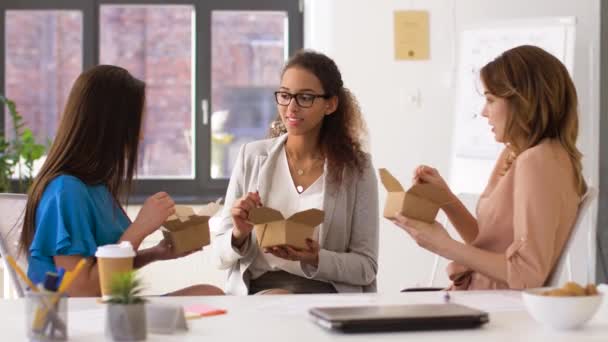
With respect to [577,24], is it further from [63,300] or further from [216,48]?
[63,300]

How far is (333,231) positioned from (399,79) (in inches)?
73.5

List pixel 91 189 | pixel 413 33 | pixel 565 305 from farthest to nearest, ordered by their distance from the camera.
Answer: pixel 413 33, pixel 91 189, pixel 565 305

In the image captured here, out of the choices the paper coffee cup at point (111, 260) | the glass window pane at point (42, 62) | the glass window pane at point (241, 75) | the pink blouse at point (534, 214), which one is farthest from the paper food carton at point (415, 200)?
the glass window pane at point (42, 62)

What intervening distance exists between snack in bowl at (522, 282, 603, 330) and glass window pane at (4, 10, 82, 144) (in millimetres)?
3593

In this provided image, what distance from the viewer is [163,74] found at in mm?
4773

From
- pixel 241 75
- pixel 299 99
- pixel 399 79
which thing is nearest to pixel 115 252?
pixel 299 99

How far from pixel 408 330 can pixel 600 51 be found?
295cm

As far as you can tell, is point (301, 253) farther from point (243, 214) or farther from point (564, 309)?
point (564, 309)

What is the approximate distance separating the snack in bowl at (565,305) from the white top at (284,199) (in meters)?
1.04

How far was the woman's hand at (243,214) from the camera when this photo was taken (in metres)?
2.39

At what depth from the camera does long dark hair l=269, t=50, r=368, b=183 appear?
2701 mm

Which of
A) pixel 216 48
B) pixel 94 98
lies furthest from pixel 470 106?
pixel 94 98

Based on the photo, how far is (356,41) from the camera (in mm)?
4344

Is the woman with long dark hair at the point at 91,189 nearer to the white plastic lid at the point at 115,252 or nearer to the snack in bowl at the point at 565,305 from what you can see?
the white plastic lid at the point at 115,252
